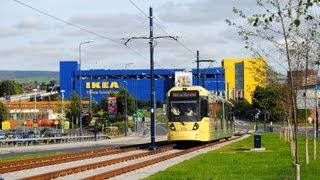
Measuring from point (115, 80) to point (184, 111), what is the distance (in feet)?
429

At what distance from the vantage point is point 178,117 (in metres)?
37.8

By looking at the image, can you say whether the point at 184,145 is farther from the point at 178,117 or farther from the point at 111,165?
the point at 111,165

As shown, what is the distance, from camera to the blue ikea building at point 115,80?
490 feet

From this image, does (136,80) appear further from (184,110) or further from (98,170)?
(98,170)

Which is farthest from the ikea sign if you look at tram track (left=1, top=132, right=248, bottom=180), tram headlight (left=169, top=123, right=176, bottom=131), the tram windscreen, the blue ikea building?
tram track (left=1, top=132, right=248, bottom=180)

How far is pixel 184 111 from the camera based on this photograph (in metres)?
38.0

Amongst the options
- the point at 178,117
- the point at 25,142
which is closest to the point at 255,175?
the point at 178,117

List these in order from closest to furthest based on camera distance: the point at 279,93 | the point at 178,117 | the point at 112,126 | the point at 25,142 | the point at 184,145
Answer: the point at 279,93 < the point at 178,117 < the point at 184,145 < the point at 25,142 < the point at 112,126

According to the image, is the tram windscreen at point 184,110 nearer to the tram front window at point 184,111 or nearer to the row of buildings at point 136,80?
the tram front window at point 184,111

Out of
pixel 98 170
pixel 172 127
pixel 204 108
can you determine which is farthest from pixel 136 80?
pixel 98 170

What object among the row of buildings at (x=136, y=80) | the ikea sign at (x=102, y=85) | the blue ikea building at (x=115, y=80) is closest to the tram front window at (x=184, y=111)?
the blue ikea building at (x=115, y=80)

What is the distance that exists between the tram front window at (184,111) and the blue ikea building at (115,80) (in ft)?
339

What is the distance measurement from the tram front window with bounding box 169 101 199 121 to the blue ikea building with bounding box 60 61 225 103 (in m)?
103

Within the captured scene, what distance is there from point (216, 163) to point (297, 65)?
5833 millimetres
